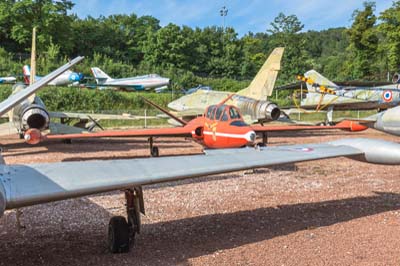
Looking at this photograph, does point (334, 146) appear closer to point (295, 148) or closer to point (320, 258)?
point (295, 148)

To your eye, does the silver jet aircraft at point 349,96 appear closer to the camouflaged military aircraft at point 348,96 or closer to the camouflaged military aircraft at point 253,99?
the camouflaged military aircraft at point 348,96

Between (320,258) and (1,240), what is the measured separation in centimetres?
370

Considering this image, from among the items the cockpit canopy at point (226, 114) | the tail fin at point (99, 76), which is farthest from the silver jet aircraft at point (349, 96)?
the tail fin at point (99, 76)

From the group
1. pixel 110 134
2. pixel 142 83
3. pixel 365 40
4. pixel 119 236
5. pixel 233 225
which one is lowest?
pixel 233 225

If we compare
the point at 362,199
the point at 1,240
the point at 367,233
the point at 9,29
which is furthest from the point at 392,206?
the point at 9,29

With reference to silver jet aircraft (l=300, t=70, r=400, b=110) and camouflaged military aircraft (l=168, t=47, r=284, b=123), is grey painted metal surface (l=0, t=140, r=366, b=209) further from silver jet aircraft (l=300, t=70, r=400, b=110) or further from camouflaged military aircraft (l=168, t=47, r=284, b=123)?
silver jet aircraft (l=300, t=70, r=400, b=110)

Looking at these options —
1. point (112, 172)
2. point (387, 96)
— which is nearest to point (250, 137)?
point (112, 172)

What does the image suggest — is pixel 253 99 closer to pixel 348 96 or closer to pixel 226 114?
pixel 226 114

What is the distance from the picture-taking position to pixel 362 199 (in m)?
7.87

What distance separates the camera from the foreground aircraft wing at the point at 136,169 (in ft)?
12.0

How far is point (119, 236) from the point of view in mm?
4984

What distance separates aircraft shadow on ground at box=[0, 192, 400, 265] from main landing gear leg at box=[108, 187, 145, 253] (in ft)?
0.34

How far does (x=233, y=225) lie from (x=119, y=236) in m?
1.80

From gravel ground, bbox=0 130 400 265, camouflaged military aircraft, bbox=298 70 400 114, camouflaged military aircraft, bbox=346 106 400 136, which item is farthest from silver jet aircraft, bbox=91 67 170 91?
camouflaged military aircraft, bbox=346 106 400 136
